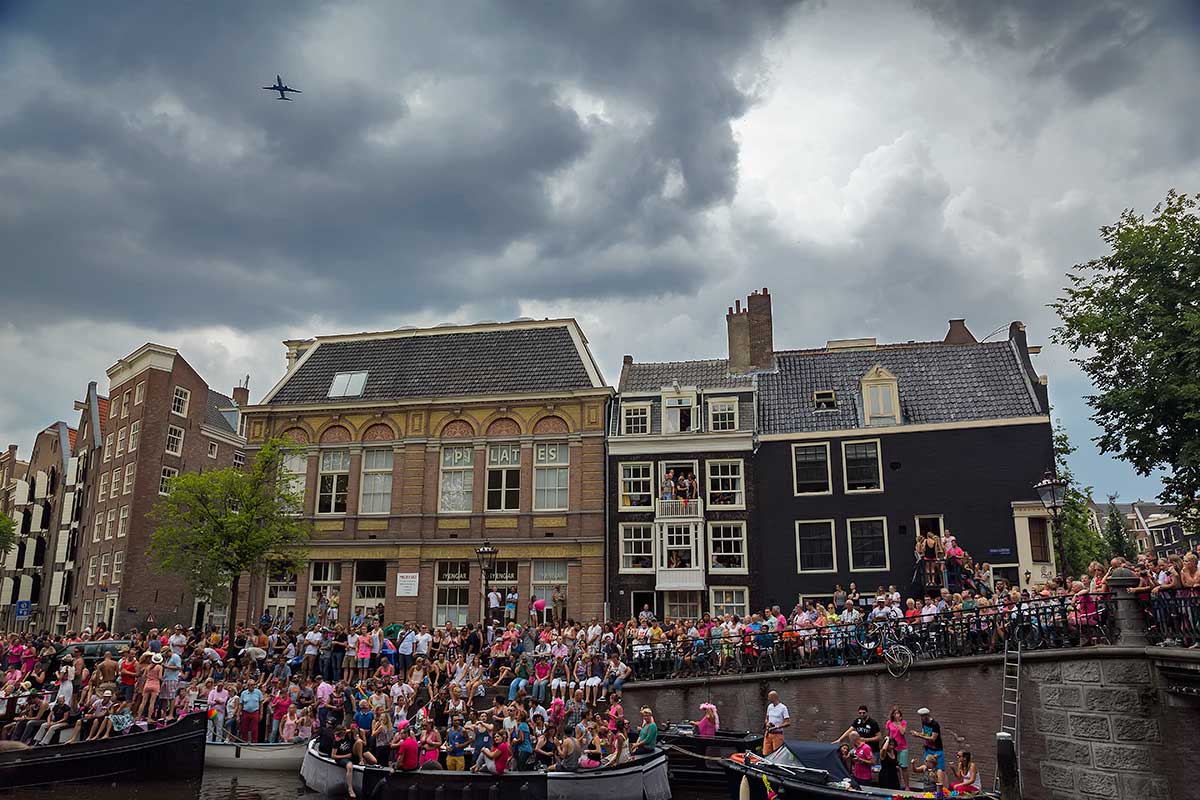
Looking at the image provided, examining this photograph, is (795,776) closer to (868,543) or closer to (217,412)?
(868,543)

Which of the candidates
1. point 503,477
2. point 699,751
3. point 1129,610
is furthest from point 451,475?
point 1129,610

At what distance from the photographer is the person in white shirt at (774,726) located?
57.6ft

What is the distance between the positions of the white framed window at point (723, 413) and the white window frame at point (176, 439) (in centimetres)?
3074

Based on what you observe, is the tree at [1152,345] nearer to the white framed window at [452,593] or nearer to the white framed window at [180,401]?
the white framed window at [452,593]

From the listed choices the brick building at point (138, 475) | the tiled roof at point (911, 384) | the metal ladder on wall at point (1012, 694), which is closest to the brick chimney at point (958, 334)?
the tiled roof at point (911, 384)

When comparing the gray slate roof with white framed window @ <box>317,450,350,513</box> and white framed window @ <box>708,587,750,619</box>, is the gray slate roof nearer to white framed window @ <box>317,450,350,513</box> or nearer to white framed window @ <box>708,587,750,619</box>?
white framed window @ <box>317,450,350,513</box>

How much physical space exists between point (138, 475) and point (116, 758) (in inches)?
1149

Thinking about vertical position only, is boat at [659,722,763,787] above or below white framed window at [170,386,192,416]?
below

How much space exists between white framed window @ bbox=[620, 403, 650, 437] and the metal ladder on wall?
1950 centimetres

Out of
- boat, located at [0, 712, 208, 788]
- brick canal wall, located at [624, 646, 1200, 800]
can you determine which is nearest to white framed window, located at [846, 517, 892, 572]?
brick canal wall, located at [624, 646, 1200, 800]

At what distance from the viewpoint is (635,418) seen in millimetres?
36375

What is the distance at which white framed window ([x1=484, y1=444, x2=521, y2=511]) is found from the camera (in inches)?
1447

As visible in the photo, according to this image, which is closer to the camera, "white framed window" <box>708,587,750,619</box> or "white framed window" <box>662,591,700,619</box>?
"white framed window" <box>708,587,750,619</box>

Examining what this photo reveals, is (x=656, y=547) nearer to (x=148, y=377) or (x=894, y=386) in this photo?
(x=894, y=386)
